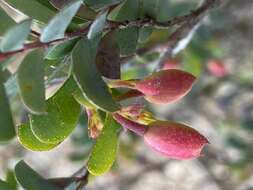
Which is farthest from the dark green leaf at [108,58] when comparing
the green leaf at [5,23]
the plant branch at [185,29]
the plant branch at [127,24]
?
the plant branch at [185,29]

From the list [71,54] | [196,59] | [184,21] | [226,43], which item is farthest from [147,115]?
[226,43]

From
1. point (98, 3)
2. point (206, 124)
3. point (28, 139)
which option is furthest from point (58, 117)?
point (206, 124)

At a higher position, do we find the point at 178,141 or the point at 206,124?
the point at 178,141

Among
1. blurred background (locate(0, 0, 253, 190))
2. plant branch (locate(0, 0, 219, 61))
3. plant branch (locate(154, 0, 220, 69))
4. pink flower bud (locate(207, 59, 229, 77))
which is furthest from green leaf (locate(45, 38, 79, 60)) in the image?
pink flower bud (locate(207, 59, 229, 77))

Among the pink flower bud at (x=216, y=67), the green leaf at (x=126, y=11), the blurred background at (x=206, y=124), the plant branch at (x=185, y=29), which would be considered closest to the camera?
the green leaf at (x=126, y=11)

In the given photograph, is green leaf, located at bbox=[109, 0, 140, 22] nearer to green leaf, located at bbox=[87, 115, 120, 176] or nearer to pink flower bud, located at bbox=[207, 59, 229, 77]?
green leaf, located at bbox=[87, 115, 120, 176]

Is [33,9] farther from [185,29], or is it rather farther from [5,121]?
[185,29]

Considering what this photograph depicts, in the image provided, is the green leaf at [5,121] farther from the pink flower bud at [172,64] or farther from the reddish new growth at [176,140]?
the pink flower bud at [172,64]
